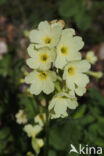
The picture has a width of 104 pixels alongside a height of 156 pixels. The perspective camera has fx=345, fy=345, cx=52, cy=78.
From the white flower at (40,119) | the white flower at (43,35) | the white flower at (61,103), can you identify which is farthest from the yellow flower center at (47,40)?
the white flower at (40,119)

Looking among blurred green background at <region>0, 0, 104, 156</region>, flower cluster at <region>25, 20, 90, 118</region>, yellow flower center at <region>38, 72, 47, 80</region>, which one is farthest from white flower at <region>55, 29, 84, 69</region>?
blurred green background at <region>0, 0, 104, 156</region>

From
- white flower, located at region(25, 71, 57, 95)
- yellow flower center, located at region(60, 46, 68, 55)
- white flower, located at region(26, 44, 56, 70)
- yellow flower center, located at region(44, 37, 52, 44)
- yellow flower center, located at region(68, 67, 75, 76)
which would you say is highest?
yellow flower center, located at region(44, 37, 52, 44)

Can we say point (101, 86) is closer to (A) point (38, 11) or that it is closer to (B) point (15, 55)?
(B) point (15, 55)

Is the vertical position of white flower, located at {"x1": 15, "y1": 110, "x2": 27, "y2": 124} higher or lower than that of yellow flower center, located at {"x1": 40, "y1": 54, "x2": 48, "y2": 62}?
lower

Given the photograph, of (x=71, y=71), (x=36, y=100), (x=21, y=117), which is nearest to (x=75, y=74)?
(x=71, y=71)

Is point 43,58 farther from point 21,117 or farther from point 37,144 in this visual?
point 21,117

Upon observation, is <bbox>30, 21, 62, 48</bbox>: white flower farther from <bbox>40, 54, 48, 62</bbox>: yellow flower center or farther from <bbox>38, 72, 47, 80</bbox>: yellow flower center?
<bbox>38, 72, 47, 80</bbox>: yellow flower center

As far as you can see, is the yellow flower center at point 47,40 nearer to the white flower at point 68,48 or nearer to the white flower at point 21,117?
the white flower at point 68,48
